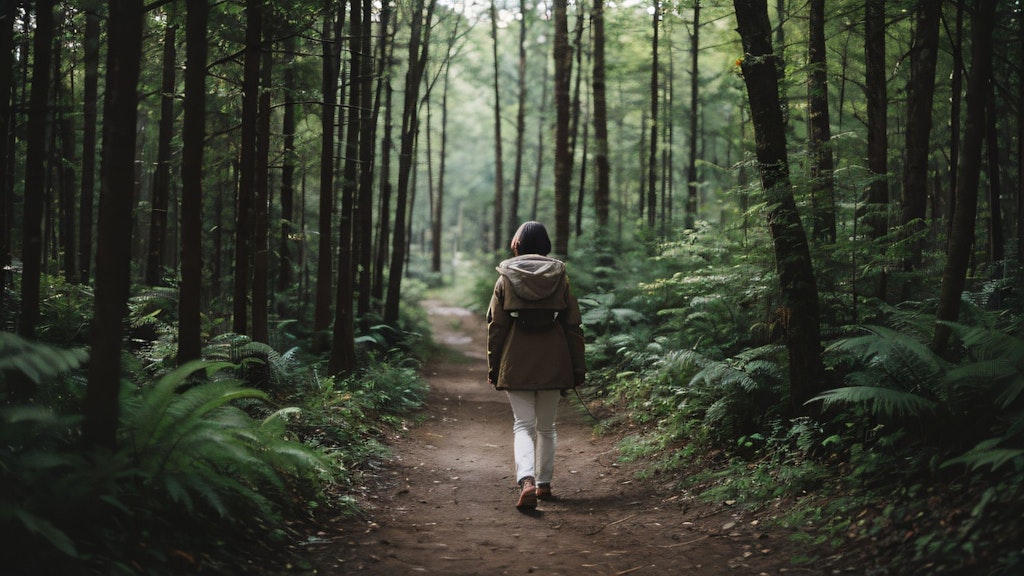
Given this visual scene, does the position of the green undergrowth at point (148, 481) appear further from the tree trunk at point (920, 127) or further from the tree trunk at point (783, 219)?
the tree trunk at point (920, 127)

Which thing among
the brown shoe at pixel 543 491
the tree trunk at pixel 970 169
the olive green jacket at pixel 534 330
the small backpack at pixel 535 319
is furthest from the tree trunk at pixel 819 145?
the brown shoe at pixel 543 491

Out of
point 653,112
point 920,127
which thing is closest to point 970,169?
point 920,127

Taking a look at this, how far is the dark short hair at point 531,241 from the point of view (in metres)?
6.71

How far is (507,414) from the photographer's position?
12117 millimetres

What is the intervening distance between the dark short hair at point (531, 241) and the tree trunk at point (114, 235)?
362 centimetres

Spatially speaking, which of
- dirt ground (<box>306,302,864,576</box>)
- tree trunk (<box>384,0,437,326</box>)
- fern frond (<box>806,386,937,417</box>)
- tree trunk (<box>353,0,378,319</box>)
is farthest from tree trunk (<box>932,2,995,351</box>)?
tree trunk (<box>384,0,437,326</box>)

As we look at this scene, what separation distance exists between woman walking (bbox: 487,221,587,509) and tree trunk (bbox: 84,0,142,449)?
3.14 metres

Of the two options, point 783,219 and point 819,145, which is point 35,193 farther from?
point 819,145

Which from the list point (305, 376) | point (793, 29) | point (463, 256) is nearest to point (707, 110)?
point (793, 29)

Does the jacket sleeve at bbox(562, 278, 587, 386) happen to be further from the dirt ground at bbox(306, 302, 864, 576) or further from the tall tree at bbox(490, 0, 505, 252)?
the tall tree at bbox(490, 0, 505, 252)

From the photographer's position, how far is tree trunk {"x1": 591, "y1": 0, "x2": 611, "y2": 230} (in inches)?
648

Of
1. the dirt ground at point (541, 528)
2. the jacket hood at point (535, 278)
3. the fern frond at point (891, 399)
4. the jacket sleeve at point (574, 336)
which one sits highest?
the jacket hood at point (535, 278)

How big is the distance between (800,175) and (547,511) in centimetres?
446

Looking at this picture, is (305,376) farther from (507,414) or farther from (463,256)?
(463,256)
